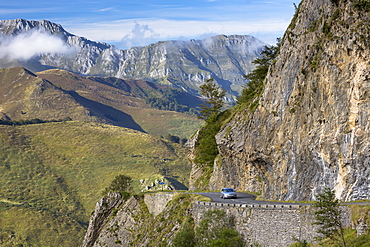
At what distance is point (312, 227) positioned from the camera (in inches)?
1180

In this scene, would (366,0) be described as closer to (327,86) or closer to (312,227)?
(327,86)

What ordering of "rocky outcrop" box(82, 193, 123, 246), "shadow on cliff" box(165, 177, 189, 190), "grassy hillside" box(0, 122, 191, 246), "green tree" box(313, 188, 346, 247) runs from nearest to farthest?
"green tree" box(313, 188, 346, 247) < "rocky outcrop" box(82, 193, 123, 246) < "grassy hillside" box(0, 122, 191, 246) < "shadow on cliff" box(165, 177, 189, 190)

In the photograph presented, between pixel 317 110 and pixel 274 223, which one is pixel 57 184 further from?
pixel 274 223

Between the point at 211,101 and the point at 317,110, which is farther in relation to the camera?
the point at 211,101

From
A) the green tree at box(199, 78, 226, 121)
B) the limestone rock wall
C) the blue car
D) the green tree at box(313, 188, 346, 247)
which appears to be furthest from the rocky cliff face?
the green tree at box(199, 78, 226, 121)

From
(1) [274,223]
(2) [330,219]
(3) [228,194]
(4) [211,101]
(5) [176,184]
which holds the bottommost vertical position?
(5) [176,184]

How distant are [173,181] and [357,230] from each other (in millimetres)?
140013

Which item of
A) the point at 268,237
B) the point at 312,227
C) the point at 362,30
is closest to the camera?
the point at 312,227

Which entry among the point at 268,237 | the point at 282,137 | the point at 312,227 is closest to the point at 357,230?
the point at 312,227

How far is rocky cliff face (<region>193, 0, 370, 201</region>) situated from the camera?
110 feet

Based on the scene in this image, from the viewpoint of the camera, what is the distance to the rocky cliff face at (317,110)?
33562 millimetres

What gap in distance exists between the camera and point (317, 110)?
37094mm

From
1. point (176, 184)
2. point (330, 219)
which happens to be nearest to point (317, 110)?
point (330, 219)

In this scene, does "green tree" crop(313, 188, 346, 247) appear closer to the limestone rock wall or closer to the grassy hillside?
the limestone rock wall
